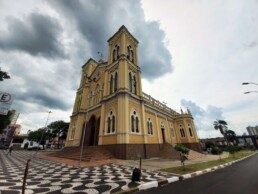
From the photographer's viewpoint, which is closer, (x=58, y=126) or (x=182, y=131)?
(x=182, y=131)

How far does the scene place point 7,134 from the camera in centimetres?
5856

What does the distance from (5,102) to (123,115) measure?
386 inches

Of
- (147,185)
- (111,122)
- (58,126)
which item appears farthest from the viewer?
(58,126)

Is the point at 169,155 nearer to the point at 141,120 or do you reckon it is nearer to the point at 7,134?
the point at 141,120

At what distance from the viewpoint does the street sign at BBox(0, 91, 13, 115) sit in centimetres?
752

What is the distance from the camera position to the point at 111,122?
1539cm

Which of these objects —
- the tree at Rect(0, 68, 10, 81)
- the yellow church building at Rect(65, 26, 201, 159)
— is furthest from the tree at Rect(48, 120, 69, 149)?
the tree at Rect(0, 68, 10, 81)

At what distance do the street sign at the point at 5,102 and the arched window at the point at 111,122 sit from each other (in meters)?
9.65

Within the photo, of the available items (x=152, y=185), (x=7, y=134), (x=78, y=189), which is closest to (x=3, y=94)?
(x=78, y=189)

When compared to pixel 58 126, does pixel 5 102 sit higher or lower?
lower

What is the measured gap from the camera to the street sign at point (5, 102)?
24.7ft

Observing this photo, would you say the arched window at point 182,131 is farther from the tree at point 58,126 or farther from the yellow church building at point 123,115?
the tree at point 58,126

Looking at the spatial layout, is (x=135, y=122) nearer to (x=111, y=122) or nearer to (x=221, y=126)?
(x=111, y=122)

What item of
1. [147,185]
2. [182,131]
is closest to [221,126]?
[182,131]
